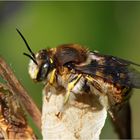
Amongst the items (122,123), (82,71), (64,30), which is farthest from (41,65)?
(64,30)

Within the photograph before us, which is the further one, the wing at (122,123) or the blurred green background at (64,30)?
the blurred green background at (64,30)

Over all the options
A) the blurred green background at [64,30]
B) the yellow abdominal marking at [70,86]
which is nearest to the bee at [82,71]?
the yellow abdominal marking at [70,86]

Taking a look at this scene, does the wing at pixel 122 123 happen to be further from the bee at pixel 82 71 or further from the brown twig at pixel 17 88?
the brown twig at pixel 17 88

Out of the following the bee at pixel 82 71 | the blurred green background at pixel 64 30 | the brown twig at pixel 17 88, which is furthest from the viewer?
the blurred green background at pixel 64 30

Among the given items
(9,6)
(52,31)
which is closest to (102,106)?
(52,31)

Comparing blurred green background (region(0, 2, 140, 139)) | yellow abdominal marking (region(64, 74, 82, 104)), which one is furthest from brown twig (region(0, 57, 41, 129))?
blurred green background (region(0, 2, 140, 139))
